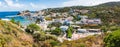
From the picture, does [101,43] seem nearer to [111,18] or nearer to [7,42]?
[7,42]

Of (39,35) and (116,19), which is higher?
(39,35)

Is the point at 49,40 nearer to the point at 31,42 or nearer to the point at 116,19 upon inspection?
the point at 31,42

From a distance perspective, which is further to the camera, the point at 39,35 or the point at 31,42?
the point at 39,35

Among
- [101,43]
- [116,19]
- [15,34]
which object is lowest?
[116,19]

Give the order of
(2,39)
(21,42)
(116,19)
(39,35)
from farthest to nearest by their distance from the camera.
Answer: (116,19), (39,35), (21,42), (2,39)

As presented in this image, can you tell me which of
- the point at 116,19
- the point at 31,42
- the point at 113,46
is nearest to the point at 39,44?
the point at 31,42

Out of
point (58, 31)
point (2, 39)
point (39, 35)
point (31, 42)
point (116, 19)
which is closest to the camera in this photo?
point (2, 39)
